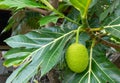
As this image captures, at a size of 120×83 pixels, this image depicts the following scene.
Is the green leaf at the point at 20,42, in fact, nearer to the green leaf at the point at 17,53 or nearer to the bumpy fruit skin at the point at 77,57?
the green leaf at the point at 17,53

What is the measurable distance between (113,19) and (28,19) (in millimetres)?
665

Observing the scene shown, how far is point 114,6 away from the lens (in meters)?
0.89

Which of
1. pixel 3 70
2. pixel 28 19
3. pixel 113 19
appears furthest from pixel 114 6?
pixel 3 70

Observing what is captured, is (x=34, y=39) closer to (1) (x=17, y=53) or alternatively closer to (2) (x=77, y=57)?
(1) (x=17, y=53)

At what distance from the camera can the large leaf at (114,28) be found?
2.53 feet

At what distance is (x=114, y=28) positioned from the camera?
798 mm

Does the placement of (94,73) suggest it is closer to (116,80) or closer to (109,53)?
(116,80)

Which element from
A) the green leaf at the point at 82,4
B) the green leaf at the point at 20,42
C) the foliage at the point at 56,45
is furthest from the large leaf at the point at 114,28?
the green leaf at the point at 20,42

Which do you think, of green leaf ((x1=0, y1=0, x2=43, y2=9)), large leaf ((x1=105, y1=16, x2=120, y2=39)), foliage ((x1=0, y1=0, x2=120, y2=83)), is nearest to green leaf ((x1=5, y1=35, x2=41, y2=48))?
foliage ((x1=0, y1=0, x2=120, y2=83))

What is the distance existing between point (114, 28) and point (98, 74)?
0.14 m

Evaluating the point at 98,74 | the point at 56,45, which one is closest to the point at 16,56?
the point at 56,45

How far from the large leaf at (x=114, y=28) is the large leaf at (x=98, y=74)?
114mm

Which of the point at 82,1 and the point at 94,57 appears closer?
the point at 82,1

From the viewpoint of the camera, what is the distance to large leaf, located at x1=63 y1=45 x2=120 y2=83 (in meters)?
0.82
